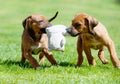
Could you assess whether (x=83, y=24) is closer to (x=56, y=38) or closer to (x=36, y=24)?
(x=56, y=38)

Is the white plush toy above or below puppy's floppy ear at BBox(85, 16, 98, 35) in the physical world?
below

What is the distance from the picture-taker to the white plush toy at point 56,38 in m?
8.28

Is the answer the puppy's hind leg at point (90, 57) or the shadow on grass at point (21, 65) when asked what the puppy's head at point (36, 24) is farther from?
the puppy's hind leg at point (90, 57)

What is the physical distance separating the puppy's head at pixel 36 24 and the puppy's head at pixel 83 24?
1.37 feet

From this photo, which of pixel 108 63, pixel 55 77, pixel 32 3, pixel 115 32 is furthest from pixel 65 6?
pixel 55 77

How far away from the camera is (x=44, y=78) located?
7598mm

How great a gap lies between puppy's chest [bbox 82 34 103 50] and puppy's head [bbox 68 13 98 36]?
148 mm

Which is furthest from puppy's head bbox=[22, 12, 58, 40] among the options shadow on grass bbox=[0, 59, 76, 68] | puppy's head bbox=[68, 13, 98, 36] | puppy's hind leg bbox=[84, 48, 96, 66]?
puppy's hind leg bbox=[84, 48, 96, 66]

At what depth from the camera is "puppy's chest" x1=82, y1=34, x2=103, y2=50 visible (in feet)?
29.1

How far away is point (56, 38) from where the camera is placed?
8367 millimetres

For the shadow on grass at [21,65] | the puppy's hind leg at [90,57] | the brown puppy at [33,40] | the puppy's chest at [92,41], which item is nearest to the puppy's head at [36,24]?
the brown puppy at [33,40]

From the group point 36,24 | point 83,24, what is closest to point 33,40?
point 36,24

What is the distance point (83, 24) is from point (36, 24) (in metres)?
0.87

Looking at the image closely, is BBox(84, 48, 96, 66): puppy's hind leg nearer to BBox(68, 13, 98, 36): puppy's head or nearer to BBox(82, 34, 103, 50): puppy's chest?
BBox(82, 34, 103, 50): puppy's chest
